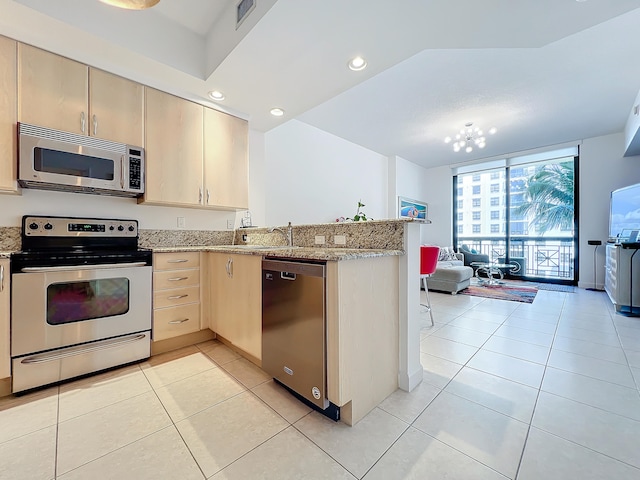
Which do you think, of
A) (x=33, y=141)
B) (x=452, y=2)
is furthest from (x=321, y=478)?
(x=33, y=141)

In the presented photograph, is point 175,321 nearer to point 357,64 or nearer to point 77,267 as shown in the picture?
point 77,267

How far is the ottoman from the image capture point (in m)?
4.50

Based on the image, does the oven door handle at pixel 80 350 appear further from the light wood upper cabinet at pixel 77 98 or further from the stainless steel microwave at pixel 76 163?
the light wood upper cabinet at pixel 77 98

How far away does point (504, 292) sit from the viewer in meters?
4.68

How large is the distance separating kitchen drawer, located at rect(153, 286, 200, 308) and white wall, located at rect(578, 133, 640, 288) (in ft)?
23.2

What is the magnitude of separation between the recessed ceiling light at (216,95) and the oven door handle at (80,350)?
223 centimetres

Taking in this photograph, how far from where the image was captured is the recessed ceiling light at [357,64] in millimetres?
2020

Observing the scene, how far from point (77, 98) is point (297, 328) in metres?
2.37

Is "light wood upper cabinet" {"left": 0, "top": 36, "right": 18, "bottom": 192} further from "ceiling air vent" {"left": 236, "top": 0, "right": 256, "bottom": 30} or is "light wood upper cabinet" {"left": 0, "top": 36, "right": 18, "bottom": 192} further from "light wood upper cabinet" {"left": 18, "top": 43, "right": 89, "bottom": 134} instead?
"ceiling air vent" {"left": 236, "top": 0, "right": 256, "bottom": 30}

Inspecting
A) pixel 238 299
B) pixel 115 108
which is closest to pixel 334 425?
pixel 238 299

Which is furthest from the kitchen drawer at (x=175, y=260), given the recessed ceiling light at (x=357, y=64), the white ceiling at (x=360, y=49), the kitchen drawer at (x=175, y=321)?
the recessed ceiling light at (x=357, y=64)

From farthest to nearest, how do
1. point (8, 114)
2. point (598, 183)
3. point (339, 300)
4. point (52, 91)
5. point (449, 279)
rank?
point (598, 183) < point (449, 279) < point (52, 91) < point (8, 114) < point (339, 300)

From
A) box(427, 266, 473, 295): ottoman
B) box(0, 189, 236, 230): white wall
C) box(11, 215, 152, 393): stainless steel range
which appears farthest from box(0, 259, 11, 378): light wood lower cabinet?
box(427, 266, 473, 295): ottoman

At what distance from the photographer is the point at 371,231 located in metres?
1.79
